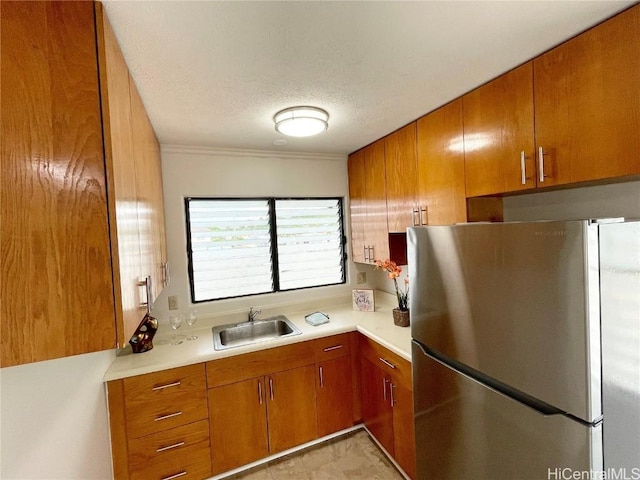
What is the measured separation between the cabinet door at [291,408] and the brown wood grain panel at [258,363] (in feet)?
0.20

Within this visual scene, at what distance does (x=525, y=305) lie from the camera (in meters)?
1.00

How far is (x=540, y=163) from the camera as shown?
1240 millimetres

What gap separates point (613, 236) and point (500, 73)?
92cm

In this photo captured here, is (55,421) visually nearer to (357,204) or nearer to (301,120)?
(301,120)

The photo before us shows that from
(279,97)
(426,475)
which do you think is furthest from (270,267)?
(426,475)

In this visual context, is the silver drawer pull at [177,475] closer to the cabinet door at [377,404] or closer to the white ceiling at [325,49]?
the cabinet door at [377,404]

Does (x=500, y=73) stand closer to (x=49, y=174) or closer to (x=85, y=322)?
(x=49, y=174)

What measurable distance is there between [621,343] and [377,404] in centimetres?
157

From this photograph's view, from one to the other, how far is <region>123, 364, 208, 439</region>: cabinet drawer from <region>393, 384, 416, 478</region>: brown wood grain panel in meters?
1.24

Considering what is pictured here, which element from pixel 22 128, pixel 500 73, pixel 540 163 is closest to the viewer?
pixel 22 128

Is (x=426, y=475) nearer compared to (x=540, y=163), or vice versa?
(x=540, y=163)

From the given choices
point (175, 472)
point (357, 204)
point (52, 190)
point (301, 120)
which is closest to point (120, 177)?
point (52, 190)

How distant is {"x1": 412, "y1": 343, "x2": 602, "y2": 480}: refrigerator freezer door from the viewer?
0.92m

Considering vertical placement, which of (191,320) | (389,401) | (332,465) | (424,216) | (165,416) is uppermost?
(424,216)
